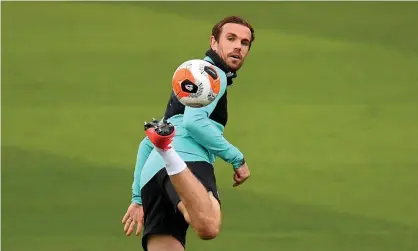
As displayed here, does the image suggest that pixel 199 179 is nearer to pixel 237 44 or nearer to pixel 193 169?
pixel 193 169

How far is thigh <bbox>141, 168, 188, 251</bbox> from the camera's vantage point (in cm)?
544

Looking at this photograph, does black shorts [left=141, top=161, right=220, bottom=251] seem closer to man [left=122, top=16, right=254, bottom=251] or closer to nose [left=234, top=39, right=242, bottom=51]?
man [left=122, top=16, right=254, bottom=251]

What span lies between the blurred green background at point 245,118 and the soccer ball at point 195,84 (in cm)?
211

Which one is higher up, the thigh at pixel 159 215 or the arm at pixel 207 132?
the arm at pixel 207 132

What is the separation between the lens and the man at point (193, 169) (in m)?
5.11

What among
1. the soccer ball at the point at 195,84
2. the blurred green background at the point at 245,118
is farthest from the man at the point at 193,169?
the blurred green background at the point at 245,118

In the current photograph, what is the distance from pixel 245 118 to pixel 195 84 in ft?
12.6

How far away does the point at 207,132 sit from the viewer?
5.29 m

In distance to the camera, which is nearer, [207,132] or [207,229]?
[207,229]

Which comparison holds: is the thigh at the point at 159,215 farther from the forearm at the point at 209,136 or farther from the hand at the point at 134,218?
the forearm at the point at 209,136

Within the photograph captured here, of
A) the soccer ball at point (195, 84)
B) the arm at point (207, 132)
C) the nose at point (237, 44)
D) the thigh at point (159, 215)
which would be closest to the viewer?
the soccer ball at point (195, 84)

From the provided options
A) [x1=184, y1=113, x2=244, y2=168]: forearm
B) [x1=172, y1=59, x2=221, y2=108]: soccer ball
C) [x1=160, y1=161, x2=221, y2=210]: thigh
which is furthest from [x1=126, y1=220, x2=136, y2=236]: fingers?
[x1=172, y1=59, x2=221, y2=108]: soccer ball

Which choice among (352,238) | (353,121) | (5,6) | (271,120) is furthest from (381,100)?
(5,6)

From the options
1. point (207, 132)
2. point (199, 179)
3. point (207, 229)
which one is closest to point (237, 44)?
point (207, 132)
